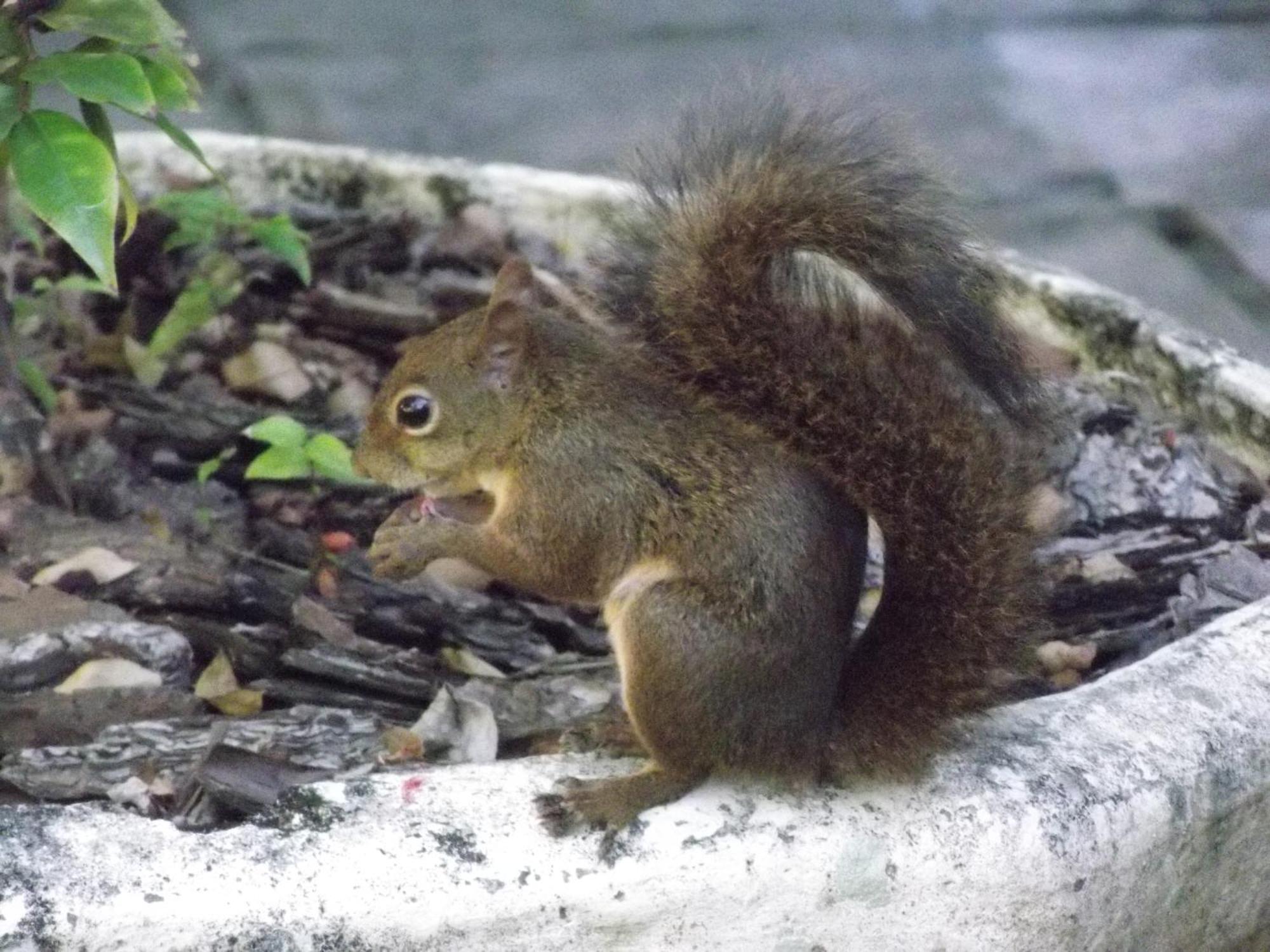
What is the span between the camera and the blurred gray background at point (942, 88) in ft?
13.1

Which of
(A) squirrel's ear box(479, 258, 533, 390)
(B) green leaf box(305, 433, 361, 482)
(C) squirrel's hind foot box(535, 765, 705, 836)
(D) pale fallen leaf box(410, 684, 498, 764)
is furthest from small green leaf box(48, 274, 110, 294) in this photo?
(C) squirrel's hind foot box(535, 765, 705, 836)

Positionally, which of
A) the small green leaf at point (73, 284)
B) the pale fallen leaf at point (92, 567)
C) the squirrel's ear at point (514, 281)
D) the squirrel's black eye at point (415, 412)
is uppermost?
the squirrel's ear at point (514, 281)

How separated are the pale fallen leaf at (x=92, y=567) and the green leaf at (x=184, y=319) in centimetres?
49

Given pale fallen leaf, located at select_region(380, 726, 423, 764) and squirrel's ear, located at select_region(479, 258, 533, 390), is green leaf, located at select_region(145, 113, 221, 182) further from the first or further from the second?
pale fallen leaf, located at select_region(380, 726, 423, 764)

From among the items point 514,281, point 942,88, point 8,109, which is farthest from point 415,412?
point 942,88

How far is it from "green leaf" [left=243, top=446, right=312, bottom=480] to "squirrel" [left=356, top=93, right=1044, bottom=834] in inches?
20.0

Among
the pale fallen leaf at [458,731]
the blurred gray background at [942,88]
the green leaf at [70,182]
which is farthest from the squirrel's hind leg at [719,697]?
the blurred gray background at [942,88]

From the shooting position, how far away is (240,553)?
206 cm

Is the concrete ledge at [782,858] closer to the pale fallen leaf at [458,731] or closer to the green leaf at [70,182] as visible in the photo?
the pale fallen leaf at [458,731]

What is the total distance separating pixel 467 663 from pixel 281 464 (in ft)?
1.01

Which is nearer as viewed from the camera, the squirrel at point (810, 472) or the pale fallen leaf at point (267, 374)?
the squirrel at point (810, 472)

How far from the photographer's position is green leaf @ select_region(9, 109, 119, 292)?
143cm

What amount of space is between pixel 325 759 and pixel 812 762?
1.46 ft

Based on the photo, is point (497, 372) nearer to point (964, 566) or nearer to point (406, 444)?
point (406, 444)
